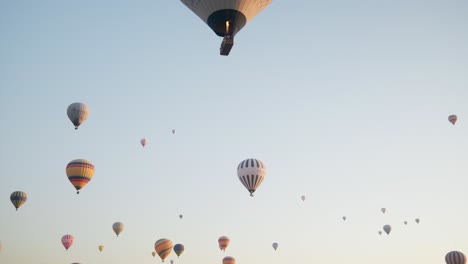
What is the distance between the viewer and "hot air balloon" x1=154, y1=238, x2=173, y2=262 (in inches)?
1918

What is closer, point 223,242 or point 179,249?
point 179,249

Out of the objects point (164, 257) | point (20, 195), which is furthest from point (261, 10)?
point (20, 195)

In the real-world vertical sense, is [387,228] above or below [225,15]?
below

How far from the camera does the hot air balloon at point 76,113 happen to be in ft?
135

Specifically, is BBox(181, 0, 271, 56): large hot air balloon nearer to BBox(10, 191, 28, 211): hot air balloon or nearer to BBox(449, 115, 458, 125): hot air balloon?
BBox(10, 191, 28, 211): hot air balloon

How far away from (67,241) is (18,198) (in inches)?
322

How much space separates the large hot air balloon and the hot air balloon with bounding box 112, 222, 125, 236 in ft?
110

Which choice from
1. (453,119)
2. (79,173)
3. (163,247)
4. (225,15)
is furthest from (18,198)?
(453,119)

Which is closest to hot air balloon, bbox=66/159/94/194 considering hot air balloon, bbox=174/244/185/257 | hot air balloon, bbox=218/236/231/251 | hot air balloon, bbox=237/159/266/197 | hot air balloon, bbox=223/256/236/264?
hot air balloon, bbox=237/159/266/197

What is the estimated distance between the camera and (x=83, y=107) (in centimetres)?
4206

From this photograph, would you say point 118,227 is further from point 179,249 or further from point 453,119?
point 453,119

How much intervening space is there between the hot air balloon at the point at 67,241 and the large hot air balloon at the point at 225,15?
3510cm

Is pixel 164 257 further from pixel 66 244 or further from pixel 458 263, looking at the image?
pixel 458 263

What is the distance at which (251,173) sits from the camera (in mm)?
36875
